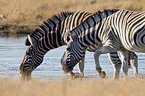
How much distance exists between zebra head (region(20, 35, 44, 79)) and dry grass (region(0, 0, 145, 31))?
630 inches

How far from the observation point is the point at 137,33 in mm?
8625

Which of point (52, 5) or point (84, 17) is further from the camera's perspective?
point (52, 5)

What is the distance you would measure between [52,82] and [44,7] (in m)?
27.2

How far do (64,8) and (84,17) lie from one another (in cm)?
2329

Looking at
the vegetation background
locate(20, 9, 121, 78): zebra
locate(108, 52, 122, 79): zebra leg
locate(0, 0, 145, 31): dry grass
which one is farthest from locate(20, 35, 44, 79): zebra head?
locate(0, 0, 145, 31): dry grass

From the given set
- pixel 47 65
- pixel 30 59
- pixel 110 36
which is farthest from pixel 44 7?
pixel 110 36

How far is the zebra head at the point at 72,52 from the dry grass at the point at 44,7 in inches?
652

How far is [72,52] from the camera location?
9281mm

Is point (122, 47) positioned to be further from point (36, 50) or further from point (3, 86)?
point (3, 86)

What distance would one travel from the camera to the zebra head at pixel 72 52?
9234 millimetres

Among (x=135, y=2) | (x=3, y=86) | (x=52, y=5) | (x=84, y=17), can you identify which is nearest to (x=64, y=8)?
(x=52, y=5)

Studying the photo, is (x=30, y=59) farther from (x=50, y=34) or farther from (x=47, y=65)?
(x=47, y=65)

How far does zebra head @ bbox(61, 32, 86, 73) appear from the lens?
9.23 meters

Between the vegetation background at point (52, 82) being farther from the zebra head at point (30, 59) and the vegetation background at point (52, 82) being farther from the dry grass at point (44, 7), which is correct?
the zebra head at point (30, 59)
